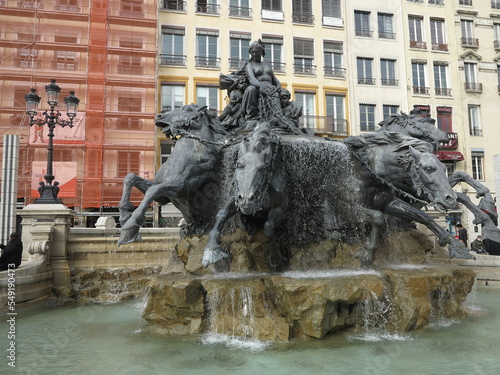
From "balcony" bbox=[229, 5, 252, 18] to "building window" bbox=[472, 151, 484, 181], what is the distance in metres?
18.2

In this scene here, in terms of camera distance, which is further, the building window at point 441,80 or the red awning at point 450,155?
the building window at point 441,80

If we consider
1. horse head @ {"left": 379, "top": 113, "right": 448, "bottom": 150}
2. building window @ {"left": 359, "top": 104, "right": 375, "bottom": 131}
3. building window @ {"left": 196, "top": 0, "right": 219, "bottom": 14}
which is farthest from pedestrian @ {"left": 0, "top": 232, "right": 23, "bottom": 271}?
building window @ {"left": 359, "top": 104, "right": 375, "bottom": 131}

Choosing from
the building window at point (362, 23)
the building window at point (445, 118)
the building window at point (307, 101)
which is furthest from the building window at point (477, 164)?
the building window at point (307, 101)

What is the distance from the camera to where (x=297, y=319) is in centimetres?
479

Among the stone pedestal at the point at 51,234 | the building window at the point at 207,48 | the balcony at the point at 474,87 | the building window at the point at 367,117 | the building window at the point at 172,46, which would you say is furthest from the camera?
the balcony at the point at 474,87

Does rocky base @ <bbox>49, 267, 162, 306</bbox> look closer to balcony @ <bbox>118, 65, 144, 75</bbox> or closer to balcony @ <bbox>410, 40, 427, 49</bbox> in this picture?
balcony @ <bbox>118, 65, 144, 75</bbox>

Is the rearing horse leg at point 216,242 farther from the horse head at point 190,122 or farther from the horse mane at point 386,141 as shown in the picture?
the horse mane at point 386,141

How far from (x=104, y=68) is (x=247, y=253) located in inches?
857

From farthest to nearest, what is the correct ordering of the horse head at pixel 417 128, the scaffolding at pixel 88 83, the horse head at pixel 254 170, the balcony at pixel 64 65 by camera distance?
the balcony at pixel 64 65, the scaffolding at pixel 88 83, the horse head at pixel 417 128, the horse head at pixel 254 170

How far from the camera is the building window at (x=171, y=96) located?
84.1 ft

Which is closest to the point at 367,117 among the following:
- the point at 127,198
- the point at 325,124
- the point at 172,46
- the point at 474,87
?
the point at 325,124

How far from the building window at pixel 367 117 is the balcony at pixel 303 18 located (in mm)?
6759

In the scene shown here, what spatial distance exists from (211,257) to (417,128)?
5024 mm

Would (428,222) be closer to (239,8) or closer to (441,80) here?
(239,8)
